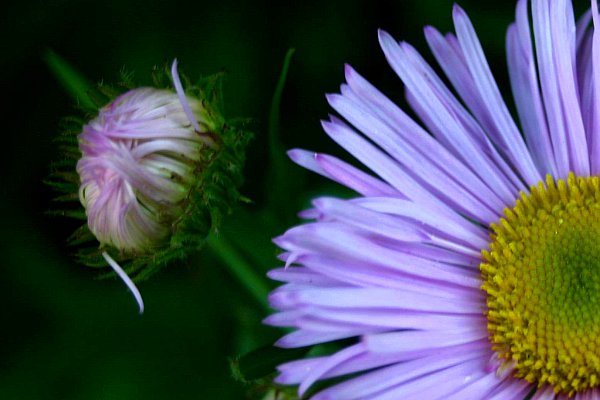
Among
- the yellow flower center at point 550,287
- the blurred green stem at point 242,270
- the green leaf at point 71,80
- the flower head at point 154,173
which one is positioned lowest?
the yellow flower center at point 550,287

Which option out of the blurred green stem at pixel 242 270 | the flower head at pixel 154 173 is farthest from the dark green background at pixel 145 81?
the flower head at pixel 154 173

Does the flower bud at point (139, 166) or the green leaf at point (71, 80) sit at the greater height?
the green leaf at point (71, 80)

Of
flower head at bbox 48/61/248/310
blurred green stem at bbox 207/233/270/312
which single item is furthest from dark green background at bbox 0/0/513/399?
flower head at bbox 48/61/248/310

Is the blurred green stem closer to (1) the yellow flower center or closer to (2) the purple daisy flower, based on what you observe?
(2) the purple daisy flower

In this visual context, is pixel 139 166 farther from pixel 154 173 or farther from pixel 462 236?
pixel 462 236

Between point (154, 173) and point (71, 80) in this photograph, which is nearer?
point (154, 173)

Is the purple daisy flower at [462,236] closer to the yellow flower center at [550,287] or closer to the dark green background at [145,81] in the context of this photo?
the yellow flower center at [550,287]

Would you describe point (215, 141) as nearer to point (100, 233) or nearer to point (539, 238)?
point (100, 233)

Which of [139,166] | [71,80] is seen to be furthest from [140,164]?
[71,80]
